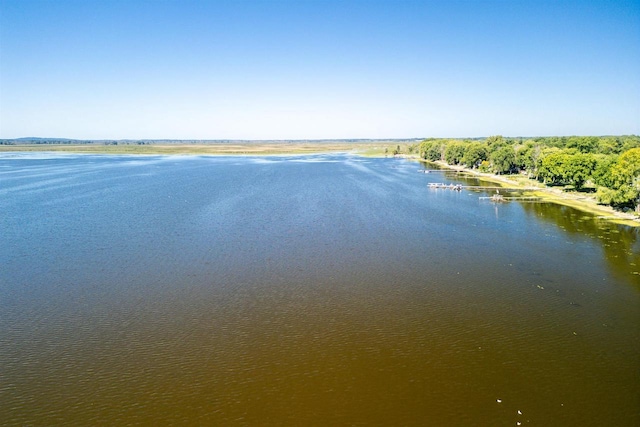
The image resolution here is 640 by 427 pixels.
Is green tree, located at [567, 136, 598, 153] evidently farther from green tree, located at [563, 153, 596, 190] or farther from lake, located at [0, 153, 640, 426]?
lake, located at [0, 153, 640, 426]

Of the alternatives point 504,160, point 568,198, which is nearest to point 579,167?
point 568,198

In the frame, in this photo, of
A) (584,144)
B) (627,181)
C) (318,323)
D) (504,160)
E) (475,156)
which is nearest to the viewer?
(318,323)

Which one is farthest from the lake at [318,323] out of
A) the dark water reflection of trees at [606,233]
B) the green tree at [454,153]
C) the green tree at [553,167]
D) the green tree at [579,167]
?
the green tree at [454,153]

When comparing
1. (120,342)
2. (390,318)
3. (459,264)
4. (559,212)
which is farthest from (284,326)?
(559,212)

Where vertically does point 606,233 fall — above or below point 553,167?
below

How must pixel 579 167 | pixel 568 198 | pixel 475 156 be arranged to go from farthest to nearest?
pixel 475 156 < pixel 579 167 < pixel 568 198

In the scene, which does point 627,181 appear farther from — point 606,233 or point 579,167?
point 579,167

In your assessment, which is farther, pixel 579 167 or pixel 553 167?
pixel 553 167
